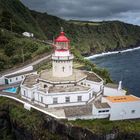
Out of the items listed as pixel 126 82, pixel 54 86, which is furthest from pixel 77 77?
pixel 126 82

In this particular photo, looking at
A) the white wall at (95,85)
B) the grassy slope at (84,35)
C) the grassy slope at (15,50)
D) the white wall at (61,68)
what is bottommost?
the white wall at (95,85)

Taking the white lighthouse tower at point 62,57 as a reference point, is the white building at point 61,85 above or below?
below

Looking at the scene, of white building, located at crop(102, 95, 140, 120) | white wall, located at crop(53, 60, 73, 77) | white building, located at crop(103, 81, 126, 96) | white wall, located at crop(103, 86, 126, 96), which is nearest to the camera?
white building, located at crop(102, 95, 140, 120)

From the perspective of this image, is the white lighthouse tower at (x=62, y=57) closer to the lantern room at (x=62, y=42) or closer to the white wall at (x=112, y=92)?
the lantern room at (x=62, y=42)

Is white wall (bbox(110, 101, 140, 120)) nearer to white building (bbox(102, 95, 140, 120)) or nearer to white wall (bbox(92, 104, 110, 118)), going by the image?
white building (bbox(102, 95, 140, 120))

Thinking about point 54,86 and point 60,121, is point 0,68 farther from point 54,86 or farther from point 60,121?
point 60,121

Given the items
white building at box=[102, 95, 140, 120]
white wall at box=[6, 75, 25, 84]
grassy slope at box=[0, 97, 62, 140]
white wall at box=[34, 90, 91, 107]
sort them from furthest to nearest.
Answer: white wall at box=[6, 75, 25, 84], white wall at box=[34, 90, 91, 107], grassy slope at box=[0, 97, 62, 140], white building at box=[102, 95, 140, 120]

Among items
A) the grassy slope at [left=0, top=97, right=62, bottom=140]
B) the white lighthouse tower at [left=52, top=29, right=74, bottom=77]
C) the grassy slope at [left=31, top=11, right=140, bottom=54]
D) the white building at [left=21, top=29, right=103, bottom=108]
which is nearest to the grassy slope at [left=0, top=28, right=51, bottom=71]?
the white building at [left=21, top=29, right=103, bottom=108]

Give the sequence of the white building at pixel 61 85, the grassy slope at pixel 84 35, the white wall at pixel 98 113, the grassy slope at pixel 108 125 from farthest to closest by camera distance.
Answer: the grassy slope at pixel 84 35
the white building at pixel 61 85
the white wall at pixel 98 113
the grassy slope at pixel 108 125

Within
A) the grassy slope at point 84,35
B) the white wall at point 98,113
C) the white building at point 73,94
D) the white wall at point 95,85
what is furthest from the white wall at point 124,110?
the grassy slope at point 84,35
